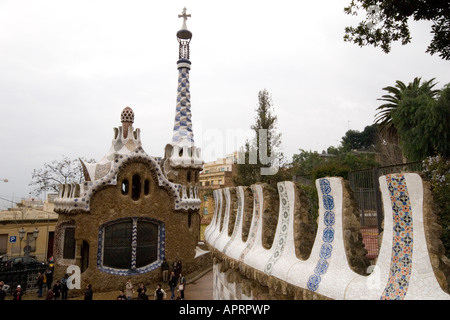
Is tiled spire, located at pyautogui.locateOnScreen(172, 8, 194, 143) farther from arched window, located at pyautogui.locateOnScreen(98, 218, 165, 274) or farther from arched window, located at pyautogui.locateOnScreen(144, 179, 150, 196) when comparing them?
arched window, located at pyautogui.locateOnScreen(98, 218, 165, 274)

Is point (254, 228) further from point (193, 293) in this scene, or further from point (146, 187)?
point (146, 187)

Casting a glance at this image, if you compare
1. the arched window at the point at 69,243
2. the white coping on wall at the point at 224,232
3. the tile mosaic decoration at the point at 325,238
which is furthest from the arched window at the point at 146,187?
the tile mosaic decoration at the point at 325,238

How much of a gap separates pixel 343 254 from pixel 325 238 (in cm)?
28

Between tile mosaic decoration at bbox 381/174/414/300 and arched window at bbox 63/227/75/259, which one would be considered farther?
arched window at bbox 63/227/75/259

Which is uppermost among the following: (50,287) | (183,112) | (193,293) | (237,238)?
(183,112)

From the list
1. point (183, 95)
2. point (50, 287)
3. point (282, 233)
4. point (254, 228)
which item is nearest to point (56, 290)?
point (50, 287)

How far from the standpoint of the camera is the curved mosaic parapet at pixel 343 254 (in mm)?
2814

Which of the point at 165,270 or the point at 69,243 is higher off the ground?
the point at 69,243

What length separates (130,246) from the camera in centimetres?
1382

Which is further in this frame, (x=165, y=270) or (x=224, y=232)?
(x=165, y=270)

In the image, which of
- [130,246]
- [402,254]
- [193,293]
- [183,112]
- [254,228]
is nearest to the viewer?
[402,254]

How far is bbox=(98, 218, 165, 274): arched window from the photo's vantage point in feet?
44.0

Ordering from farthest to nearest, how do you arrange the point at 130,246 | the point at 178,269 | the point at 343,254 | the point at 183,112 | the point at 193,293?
the point at 183,112
the point at 178,269
the point at 130,246
the point at 193,293
the point at 343,254

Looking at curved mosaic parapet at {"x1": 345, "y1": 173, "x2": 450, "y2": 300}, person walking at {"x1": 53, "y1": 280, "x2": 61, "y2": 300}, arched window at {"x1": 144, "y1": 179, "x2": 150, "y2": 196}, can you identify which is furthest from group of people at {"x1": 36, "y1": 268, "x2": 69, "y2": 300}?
curved mosaic parapet at {"x1": 345, "y1": 173, "x2": 450, "y2": 300}
